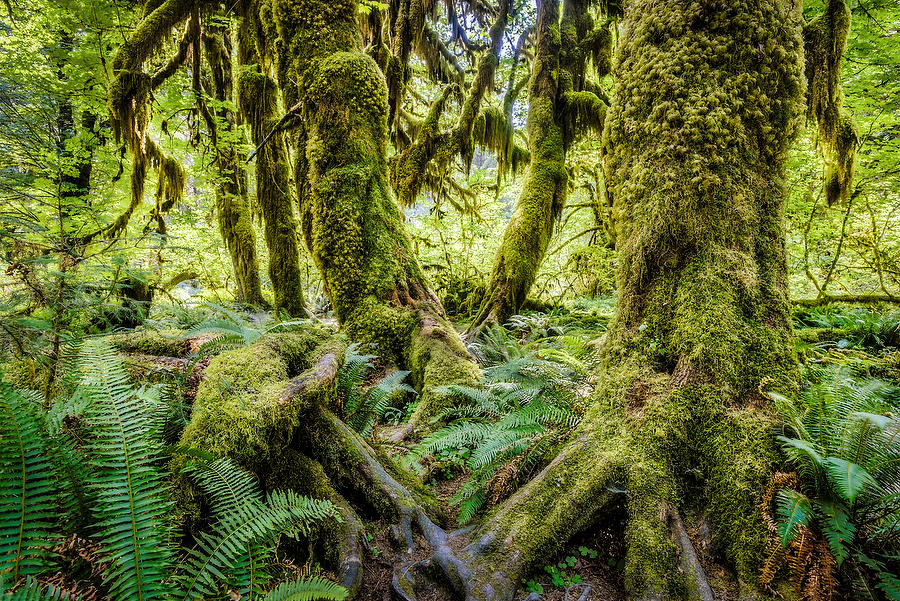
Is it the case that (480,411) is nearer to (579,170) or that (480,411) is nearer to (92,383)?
(92,383)

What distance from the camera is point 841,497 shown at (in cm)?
175

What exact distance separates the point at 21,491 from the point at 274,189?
6.21 m

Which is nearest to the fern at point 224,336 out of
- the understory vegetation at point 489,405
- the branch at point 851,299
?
the understory vegetation at point 489,405

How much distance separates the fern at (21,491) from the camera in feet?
3.88

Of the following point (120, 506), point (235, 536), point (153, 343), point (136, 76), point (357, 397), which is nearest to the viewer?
point (120, 506)

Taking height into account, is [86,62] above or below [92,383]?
above

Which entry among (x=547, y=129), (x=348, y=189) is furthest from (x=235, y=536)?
(x=547, y=129)

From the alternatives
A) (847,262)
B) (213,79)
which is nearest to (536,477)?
(213,79)

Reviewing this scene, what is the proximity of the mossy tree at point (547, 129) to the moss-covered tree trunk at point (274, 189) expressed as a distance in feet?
10.9

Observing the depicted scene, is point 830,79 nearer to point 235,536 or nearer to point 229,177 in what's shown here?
point 235,536

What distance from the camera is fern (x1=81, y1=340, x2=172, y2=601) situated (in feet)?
4.19

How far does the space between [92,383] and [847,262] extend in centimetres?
1273

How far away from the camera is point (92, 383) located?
1617mm

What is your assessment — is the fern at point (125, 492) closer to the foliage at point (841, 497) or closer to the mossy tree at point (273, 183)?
the foliage at point (841, 497)
